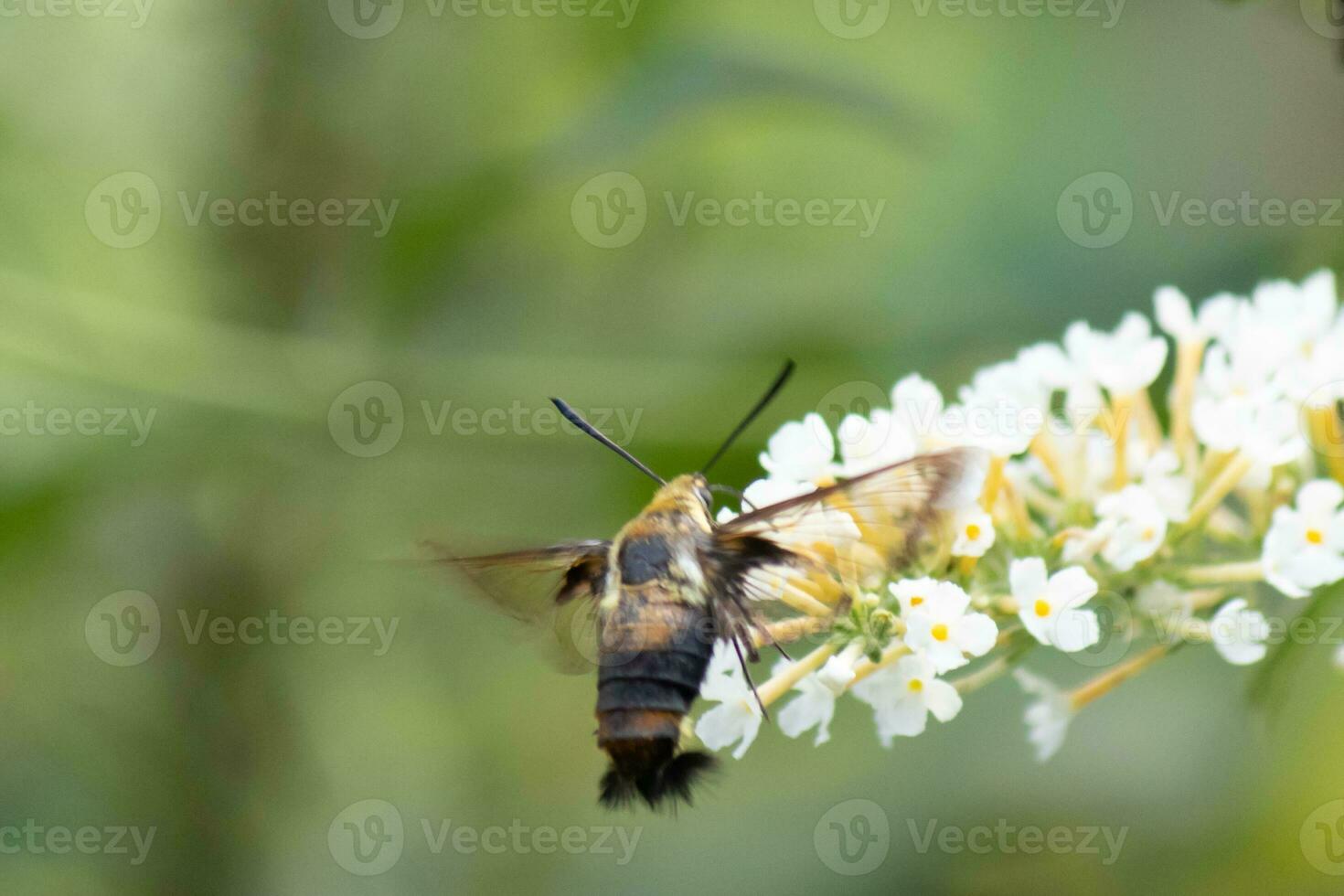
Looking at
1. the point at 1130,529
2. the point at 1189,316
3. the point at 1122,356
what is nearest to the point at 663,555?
the point at 1130,529

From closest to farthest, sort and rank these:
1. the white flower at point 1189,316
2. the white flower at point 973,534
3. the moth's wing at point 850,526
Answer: the moth's wing at point 850,526
the white flower at point 973,534
the white flower at point 1189,316

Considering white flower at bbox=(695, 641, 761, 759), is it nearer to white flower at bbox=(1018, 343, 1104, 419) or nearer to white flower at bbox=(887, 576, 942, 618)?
white flower at bbox=(887, 576, 942, 618)

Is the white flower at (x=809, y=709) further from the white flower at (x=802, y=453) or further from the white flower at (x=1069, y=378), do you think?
the white flower at (x=1069, y=378)

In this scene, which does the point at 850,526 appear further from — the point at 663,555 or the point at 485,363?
the point at 485,363

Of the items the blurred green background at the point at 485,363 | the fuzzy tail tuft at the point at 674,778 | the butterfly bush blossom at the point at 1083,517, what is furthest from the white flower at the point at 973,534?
the blurred green background at the point at 485,363

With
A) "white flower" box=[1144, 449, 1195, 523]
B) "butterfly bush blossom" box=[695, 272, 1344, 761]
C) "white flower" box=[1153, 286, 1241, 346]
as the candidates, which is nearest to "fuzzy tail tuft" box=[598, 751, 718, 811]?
"butterfly bush blossom" box=[695, 272, 1344, 761]

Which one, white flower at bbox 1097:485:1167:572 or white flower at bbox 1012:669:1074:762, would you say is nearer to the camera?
white flower at bbox 1097:485:1167:572
